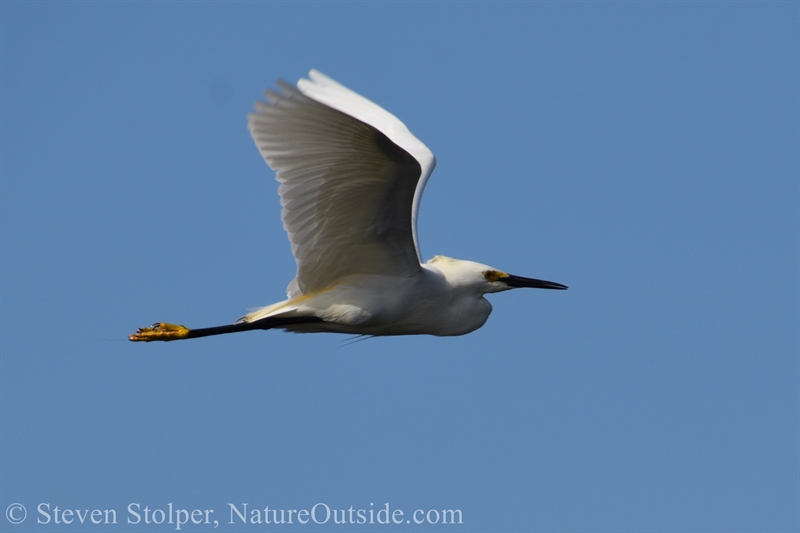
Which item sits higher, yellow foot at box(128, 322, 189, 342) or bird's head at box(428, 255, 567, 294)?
bird's head at box(428, 255, 567, 294)

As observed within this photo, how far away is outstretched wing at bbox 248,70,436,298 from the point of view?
6.70 m

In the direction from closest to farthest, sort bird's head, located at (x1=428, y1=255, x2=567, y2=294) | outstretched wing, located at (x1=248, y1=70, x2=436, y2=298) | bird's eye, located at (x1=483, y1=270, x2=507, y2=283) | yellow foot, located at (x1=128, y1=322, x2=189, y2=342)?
outstretched wing, located at (x1=248, y1=70, x2=436, y2=298) < yellow foot, located at (x1=128, y1=322, x2=189, y2=342) < bird's head, located at (x1=428, y1=255, x2=567, y2=294) < bird's eye, located at (x1=483, y1=270, x2=507, y2=283)

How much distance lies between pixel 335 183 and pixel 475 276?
1.95 meters

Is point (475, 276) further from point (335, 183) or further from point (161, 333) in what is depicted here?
point (161, 333)

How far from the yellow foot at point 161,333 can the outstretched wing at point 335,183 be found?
1020 millimetres

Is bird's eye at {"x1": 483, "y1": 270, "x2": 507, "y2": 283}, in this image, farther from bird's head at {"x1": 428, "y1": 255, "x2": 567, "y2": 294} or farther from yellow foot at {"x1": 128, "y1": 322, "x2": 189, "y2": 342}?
yellow foot at {"x1": 128, "y1": 322, "x2": 189, "y2": 342}

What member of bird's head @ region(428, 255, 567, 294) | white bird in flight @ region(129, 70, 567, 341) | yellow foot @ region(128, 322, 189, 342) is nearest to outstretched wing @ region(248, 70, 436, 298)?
white bird in flight @ region(129, 70, 567, 341)

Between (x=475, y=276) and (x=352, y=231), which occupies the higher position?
(x=475, y=276)

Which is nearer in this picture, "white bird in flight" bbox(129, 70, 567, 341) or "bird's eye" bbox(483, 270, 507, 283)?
"white bird in flight" bbox(129, 70, 567, 341)

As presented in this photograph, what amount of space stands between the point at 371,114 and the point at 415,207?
3.06 ft

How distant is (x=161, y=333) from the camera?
8.12 meters

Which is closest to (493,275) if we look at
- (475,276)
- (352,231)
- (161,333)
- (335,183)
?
(475,276)

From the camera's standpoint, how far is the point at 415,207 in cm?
800

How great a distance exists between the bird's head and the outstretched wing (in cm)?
77
